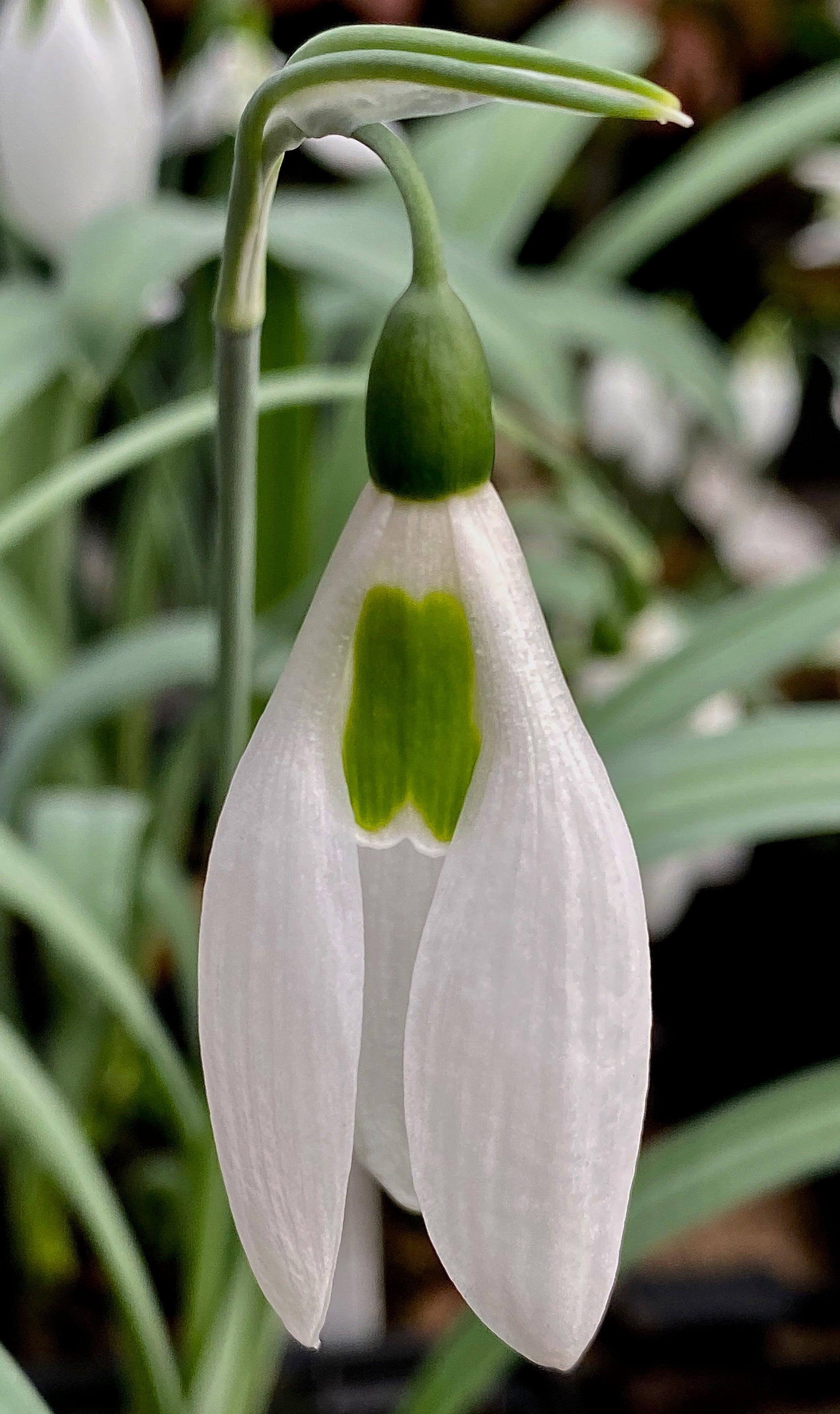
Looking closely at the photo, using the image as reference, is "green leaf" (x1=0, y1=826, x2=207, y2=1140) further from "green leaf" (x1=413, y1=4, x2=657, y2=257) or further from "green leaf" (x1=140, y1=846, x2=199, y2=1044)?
"green leaf" (x1=413, y1=4, x2=657, y2=257)

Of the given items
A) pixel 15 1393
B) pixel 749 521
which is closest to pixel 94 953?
pixel 15 1393

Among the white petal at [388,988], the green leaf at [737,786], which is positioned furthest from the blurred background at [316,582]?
the white petal at [388,988]

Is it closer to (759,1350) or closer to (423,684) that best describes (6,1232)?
(759,1350)

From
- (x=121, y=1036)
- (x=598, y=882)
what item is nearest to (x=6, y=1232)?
(x=121, y=1036)

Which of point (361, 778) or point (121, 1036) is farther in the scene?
point (121, 1036)

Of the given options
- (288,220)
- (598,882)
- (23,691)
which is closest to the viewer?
(598,882)

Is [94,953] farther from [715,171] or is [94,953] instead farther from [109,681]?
[715,171]

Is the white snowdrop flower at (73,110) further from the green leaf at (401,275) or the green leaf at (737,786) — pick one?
the green leaf at (737,786)
